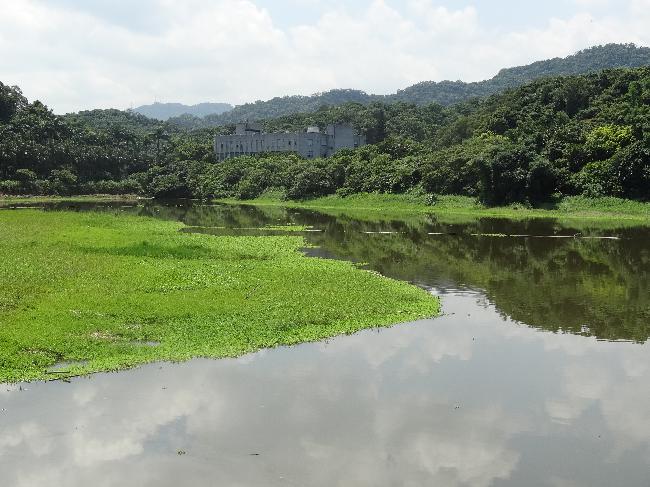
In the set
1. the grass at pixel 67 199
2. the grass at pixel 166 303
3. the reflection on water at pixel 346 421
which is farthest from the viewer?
the grass at pixel 67 199

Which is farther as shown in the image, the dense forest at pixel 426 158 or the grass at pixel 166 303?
the dense forest at pixel 426 158

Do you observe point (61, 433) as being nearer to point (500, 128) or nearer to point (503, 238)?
point (503, 238)

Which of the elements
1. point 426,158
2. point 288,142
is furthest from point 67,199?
point 426,158

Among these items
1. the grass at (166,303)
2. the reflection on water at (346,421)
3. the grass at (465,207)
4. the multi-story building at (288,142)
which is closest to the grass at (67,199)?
the grass at (465,207)

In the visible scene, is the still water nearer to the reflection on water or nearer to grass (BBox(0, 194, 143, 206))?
the reflection on water

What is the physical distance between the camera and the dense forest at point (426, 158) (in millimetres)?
67688

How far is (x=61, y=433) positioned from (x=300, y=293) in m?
11.5

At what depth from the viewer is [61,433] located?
12367 millimetres

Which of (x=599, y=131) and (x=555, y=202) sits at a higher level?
(x=599, y=131)

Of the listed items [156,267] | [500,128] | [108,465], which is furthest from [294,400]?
[500,128]

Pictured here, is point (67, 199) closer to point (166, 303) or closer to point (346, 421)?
point (166, 303)

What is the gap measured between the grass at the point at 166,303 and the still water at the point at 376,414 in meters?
0.92

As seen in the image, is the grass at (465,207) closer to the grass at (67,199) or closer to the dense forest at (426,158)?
the dense forest at (426,158)

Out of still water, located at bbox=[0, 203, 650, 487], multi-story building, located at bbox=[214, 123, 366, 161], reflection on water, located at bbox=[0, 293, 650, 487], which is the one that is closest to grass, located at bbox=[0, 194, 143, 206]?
multi-story building, located at bbox=[214, 123, 366, 161]
